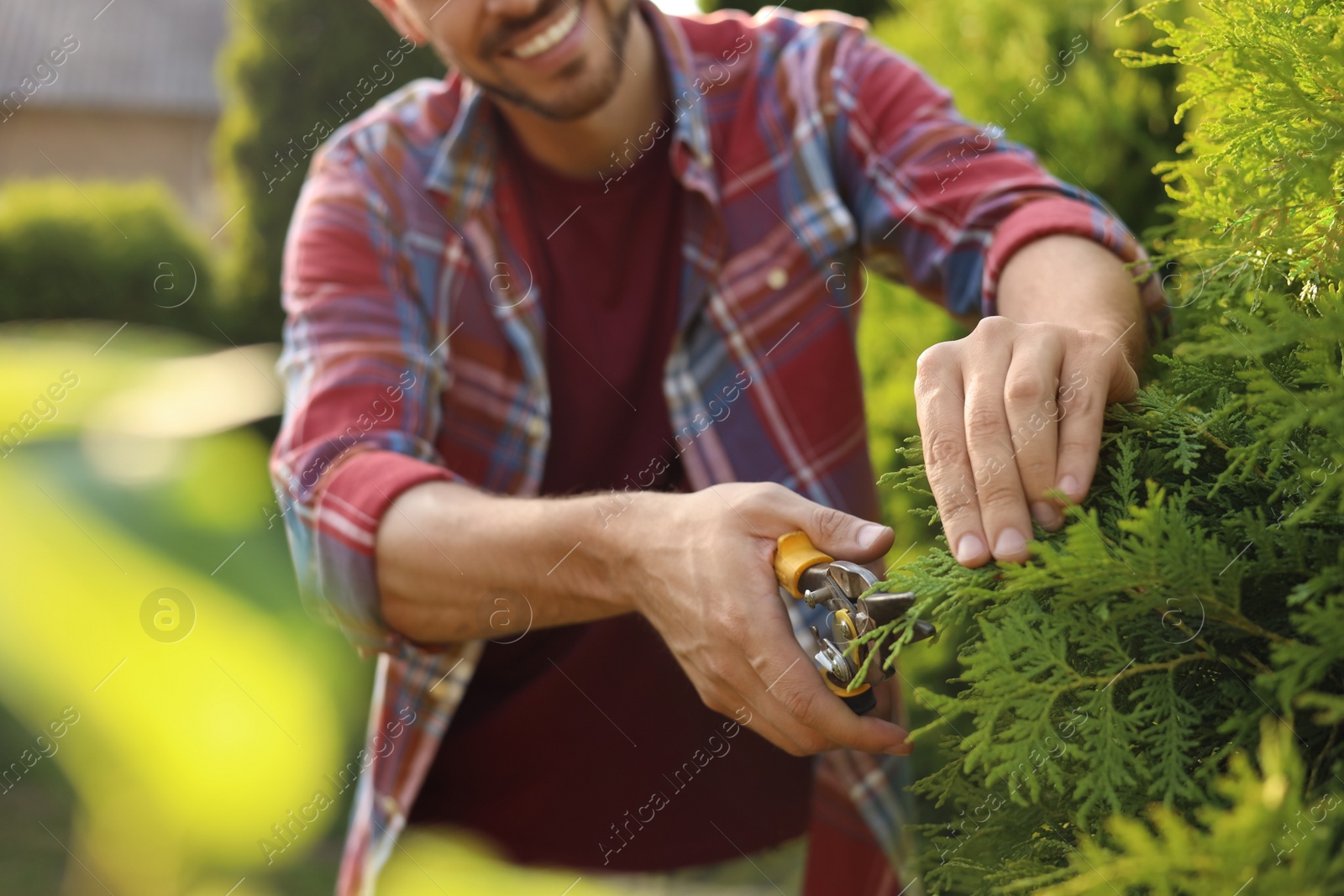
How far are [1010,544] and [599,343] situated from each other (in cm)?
162

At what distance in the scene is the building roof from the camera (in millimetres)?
23500

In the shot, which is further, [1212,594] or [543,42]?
[543,42]

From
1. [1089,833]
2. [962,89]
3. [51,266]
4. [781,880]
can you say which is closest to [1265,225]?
[1089,833]

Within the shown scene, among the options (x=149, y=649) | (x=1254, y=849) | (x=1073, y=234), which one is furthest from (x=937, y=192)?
(x=149, y=649)

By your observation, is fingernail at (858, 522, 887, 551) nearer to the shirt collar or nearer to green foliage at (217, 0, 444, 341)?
the shirt collar

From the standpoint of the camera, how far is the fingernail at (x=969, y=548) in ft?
3.91

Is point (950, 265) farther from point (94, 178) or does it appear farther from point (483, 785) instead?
point (94, 178)

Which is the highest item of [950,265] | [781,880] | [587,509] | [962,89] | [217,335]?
[587,509]

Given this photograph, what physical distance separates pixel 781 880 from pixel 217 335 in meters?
9.25

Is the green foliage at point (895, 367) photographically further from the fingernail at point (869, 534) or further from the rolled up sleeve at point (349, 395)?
the fingernail at point (869, 534)

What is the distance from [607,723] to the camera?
2596 millimetres

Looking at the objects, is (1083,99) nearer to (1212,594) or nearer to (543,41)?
(543,41)

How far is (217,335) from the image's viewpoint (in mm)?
11258

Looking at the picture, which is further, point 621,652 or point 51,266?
point 51,266
